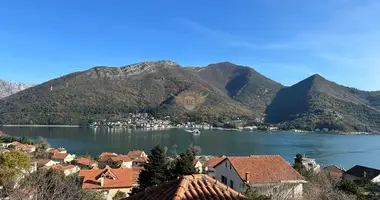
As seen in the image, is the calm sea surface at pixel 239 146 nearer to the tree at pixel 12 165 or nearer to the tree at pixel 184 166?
the tree at pixel 12 165

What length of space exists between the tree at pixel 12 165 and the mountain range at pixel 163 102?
92262 millimetres

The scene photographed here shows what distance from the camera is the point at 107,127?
121500 millimetres

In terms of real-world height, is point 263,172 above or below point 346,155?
above

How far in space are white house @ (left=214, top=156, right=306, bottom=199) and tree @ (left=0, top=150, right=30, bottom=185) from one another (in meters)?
9.30

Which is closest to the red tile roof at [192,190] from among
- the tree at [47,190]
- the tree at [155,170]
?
the tree at [47,190]

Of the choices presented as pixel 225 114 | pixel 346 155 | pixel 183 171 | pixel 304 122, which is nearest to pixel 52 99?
pixel 225 114

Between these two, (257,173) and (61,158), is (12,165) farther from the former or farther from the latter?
(61,158)

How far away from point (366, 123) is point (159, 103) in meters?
84.8

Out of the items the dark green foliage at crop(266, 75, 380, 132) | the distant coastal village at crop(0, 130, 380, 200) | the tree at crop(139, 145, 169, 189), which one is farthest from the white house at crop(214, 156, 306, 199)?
the dark green foliage at crop(266, 75, 380, 132)

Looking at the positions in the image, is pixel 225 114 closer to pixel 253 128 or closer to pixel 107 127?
pixel 253 128

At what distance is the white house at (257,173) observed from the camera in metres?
13.4

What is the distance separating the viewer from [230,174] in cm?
1516

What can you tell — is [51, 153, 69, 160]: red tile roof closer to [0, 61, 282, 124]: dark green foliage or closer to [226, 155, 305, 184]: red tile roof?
[226, 155, 305, 184]: red tile roof

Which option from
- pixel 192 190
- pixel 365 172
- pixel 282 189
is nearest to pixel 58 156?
pixel 365 172
